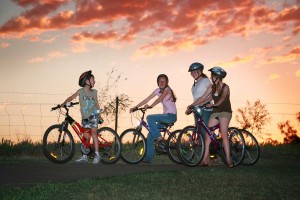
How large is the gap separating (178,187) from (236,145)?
177 inches

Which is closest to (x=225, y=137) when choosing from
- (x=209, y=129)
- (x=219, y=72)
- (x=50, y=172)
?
(x=209, y=129)

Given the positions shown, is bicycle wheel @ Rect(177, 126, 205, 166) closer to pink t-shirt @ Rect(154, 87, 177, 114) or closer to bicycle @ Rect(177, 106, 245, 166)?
bicycle @ Rect(177, 106, 245, 166)

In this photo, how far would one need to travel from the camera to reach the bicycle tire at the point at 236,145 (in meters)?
11.7

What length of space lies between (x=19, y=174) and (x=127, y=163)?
3.26m

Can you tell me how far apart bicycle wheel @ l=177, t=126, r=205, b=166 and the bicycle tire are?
1.00m

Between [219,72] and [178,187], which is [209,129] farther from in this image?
[178,187]

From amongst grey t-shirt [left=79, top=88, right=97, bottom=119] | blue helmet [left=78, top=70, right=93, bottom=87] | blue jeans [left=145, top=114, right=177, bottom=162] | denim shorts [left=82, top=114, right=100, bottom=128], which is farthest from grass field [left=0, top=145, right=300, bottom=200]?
blue helmet [left=78, top=70, right=93, bottom=87]

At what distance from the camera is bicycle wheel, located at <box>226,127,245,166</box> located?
11727 millimetres

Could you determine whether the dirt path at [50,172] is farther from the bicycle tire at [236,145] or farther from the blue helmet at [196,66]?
the blue helmet at [196,66]

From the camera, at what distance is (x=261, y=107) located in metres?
26.6

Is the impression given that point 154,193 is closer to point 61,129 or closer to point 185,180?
point 185,180

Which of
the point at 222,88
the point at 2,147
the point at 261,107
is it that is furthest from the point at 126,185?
the point at 261,107

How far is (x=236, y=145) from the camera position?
1178cm

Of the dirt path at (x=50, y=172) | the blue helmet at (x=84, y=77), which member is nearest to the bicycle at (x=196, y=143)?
the dirt path at (x=50, y=172)
